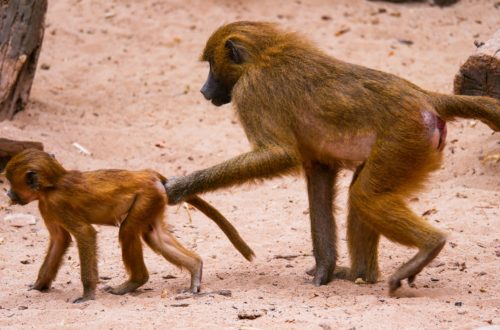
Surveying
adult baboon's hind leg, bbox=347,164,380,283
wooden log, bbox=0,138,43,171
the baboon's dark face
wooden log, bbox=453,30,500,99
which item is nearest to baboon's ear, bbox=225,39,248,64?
the baboon's dark face

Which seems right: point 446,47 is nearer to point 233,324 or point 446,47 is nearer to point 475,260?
point 475,260

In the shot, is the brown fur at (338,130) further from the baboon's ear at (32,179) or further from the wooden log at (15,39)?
the wooden log at (15,39)

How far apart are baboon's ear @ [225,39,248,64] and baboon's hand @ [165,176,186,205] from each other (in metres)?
0.87

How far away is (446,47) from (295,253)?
5.99m

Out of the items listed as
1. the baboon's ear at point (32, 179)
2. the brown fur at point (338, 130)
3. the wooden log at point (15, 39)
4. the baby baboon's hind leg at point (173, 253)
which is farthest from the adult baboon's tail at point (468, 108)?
the wooden log at point (15, 39)

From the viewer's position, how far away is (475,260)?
20.2 ft

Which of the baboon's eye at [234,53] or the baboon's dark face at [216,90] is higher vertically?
the baboon's eye at [234,53]

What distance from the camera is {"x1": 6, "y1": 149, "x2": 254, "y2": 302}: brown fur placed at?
551 centimetres

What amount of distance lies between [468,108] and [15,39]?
506 cm

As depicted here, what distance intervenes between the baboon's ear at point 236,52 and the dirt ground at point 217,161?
148cm

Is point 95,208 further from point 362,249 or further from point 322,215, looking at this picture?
point 362,249

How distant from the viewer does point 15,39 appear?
28.8 ft

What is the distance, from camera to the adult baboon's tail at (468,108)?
537 cm

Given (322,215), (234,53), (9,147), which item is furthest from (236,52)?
(9,147)
